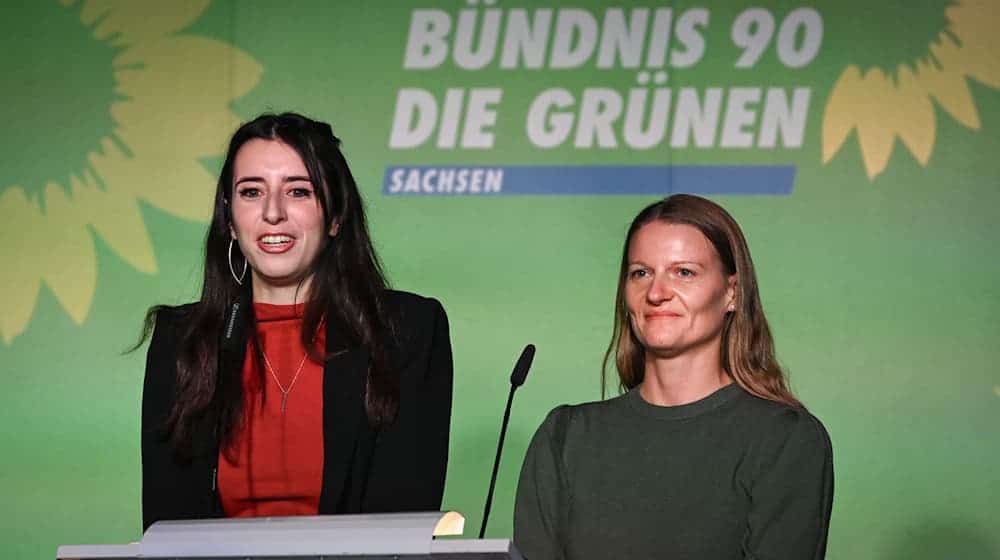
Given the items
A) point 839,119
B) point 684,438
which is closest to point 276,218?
point 684,438

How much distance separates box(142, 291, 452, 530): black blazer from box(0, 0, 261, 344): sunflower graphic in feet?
5.75

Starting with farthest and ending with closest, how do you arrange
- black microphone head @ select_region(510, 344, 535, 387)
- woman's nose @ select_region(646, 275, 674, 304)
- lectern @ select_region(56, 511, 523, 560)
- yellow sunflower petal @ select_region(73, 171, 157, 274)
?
1. yellow sunflower petal @ select_region(73, 171, 157, 274)
2. woman's nose @ select_region(646, 275, 674, 304)
3. black microphone head @ select_region(510, 344, 535, 387)
4. lectern @ select_region(56, 511, 523, 560)

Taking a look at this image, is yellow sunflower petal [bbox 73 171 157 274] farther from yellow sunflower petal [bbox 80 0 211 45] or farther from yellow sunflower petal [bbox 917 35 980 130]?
yellow sunflower petal [bbox 917 35 980 130]

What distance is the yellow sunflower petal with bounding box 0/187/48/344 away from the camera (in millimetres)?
4770

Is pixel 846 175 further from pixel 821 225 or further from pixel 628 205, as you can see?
pixel 628 205

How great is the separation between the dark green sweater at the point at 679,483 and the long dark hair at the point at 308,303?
1.16ft

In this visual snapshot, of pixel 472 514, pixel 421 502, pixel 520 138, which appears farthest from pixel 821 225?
pixel 421 502

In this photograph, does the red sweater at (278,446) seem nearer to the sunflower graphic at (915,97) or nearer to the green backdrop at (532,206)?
the green backdrop at (532,206)

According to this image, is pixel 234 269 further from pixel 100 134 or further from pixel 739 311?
pixel 100 134

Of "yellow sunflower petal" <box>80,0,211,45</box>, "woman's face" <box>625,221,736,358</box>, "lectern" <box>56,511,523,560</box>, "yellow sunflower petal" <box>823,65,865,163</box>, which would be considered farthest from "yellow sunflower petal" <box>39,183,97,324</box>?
"lectern" <box>56,511,523,560</box>

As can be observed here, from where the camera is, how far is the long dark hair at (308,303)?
2.98m

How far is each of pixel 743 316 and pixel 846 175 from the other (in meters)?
1.80

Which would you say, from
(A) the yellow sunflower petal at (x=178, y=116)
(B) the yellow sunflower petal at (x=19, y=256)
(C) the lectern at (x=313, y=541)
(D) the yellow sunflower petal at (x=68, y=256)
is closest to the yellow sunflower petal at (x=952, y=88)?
(A) the yellow sunflower petal at (x=178, y=116)

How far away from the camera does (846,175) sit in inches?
180
